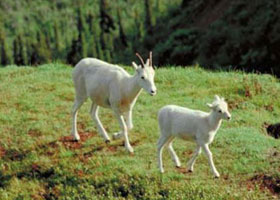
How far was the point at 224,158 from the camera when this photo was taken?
15.2 metres

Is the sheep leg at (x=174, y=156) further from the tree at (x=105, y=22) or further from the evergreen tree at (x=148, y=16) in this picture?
the tree at (x=105, y=22)

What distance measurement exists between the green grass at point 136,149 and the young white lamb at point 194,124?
70 cm

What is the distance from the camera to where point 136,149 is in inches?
634

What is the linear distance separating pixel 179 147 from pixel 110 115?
11.8 ft

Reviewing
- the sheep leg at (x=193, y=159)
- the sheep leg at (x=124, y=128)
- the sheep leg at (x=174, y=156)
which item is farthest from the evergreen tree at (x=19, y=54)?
the sheep leg at (x=193, y=159)

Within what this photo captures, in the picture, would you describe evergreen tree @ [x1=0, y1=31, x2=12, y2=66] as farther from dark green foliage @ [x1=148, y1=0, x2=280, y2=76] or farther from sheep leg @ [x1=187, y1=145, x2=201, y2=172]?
sheep leg @ [x1=187, y1=145, x2=201, y2=172]

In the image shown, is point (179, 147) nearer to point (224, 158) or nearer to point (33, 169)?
point (224, 158)

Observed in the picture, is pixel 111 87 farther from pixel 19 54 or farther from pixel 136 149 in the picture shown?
pixel 19 54

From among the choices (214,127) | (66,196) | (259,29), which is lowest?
(259,29)

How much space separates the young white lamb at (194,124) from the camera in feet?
44.5

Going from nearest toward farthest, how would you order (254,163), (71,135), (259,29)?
(254,163) < (71,135) < (259,29)

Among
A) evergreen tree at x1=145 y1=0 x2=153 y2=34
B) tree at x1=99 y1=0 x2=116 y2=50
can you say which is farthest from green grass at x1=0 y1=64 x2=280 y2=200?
tree at x1=99 y1=0 x2=116 y2=50

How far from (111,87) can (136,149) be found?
185 cm

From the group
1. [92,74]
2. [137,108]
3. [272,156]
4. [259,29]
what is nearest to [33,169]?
[92,74]
